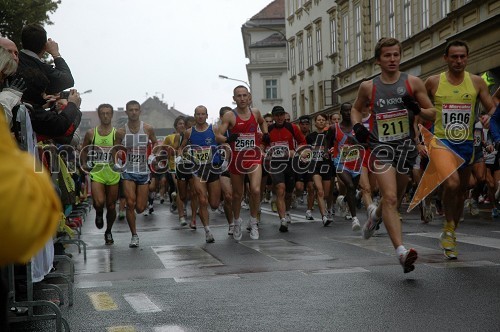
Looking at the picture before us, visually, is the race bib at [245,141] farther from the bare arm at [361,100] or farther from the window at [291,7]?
the window at [291,7]

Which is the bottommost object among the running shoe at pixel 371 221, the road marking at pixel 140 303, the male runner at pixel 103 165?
the road marking at pixel 140 303

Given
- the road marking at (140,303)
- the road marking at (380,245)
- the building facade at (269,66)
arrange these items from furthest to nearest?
the building facade at (269,66) < the road marking at (380,245) < the road marking at (140,303)

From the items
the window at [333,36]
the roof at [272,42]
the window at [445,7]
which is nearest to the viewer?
the window at [445,7]

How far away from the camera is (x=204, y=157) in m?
15.1

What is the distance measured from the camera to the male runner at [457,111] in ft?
30.6

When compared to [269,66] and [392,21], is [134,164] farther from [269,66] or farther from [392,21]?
[269,66]

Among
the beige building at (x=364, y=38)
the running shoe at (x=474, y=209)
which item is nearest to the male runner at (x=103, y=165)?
the running shoe at (x=474, y=209)

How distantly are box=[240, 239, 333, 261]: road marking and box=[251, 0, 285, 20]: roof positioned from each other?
8047cm

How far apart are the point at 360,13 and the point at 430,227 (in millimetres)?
27554

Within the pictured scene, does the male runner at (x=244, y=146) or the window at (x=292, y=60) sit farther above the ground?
the window at (x=292, y=60)

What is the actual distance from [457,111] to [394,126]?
43.6 inches

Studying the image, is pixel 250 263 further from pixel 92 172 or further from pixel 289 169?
pixel 289 169

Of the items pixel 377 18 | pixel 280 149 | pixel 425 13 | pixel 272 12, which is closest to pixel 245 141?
pixel 280 149

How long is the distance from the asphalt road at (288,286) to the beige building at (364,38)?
1266cm
